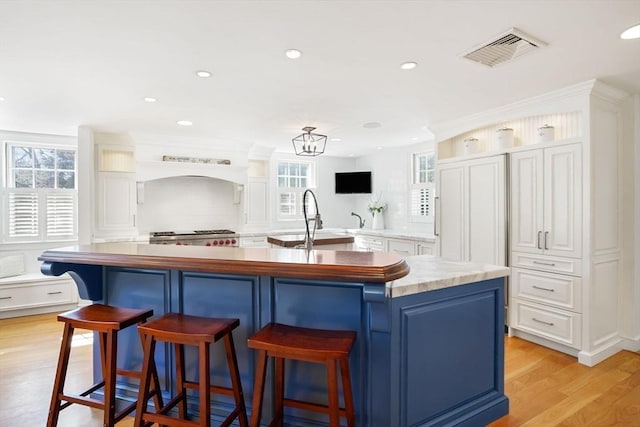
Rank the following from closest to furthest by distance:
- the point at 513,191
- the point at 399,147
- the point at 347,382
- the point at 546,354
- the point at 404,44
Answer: the point at 347,382, the point at 404,44, the point at 546,354, the point at 513,191, the point at 399,147

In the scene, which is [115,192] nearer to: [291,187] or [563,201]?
[291,187]

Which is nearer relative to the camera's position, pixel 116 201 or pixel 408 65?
pixel 408 65

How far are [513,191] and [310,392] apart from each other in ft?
9.66

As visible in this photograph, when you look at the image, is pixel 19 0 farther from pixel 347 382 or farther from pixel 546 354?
pixel 546 354

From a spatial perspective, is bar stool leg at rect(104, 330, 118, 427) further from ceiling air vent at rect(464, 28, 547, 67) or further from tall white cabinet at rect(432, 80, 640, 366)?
tall white cabinet at rect(432, 80, 640, 366)

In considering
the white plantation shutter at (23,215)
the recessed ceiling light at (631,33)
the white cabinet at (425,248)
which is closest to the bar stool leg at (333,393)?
the recessed ceiling light at (631,33)

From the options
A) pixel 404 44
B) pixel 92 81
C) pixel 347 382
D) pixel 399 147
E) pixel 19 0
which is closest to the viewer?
pixel 347 382

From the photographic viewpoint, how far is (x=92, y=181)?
472cm

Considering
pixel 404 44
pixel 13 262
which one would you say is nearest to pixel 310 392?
pixel 404 44

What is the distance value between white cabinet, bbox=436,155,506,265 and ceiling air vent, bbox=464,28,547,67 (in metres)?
1.43

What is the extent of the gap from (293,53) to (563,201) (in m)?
2.73

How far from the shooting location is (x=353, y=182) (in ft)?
23.1

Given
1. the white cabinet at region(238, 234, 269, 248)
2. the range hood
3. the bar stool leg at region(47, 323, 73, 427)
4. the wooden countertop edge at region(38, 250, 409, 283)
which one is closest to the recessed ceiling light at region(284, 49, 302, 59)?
the wooden countertop edge at region(38, 250, 409, 283)

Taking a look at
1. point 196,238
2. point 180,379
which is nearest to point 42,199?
point 196,238
